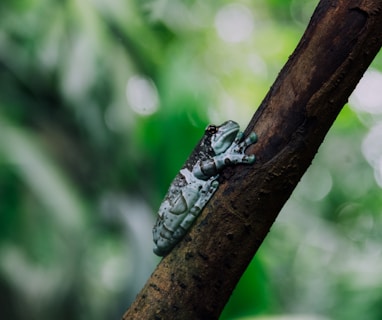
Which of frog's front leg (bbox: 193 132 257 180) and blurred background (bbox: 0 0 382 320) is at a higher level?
blurred background (bbox: 0 0 382 320)

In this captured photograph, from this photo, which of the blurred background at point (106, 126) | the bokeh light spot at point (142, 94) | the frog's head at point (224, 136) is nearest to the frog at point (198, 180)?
the frog's head at point (224, 136)

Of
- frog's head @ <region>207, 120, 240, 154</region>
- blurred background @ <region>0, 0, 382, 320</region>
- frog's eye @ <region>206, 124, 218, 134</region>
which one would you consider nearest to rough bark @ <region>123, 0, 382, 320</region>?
frog's head @ <region>207, 120, 240, 154</region>

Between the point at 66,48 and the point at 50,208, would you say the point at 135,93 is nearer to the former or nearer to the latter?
the point at 66,48

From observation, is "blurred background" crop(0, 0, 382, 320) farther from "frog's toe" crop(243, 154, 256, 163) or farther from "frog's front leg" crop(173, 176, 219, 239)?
"frog's toe" crop(243, 154, 256, 163)

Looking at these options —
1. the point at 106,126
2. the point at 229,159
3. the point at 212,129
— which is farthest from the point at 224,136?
the point at 106,126

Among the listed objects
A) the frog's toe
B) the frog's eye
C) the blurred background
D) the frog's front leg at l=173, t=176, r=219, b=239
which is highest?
the blurred background
